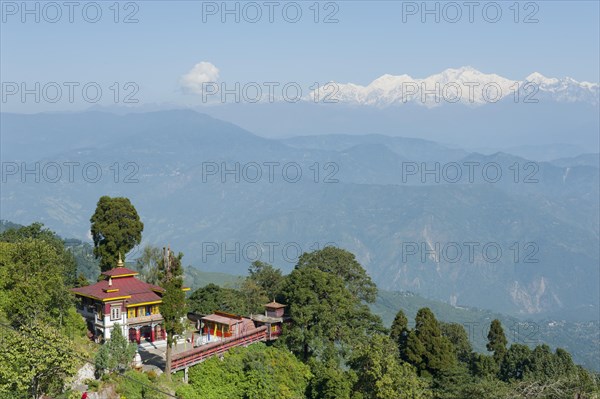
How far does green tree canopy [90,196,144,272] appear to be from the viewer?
53844 mm

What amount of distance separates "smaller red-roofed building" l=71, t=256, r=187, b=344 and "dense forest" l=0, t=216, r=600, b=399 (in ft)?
5.12

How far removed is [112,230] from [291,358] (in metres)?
18.8

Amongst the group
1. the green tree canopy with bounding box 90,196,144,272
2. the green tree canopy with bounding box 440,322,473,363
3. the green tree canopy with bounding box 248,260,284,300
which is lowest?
the green tree canopy with bounding box 440,322,473,363

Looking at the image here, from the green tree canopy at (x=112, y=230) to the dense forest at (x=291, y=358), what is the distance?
309 centimetres

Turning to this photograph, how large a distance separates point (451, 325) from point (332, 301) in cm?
1609

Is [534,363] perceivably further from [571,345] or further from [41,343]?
[571,345]

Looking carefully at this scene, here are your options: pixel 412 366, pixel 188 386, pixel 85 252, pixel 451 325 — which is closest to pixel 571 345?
pixel 85 252

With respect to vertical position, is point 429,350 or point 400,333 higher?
point 400,333

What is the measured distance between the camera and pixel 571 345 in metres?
189

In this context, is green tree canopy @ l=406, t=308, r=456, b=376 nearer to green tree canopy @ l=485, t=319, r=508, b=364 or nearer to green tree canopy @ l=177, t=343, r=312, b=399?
green tree canopy @ l=485, t=319, r=508, b=364

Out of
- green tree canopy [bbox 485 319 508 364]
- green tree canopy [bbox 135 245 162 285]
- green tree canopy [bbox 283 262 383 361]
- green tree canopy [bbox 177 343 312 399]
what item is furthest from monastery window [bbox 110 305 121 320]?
green tree canopy [bbox 485 319 508 364]

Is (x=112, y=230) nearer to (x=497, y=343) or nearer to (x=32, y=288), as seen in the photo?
(x=32, y=288)

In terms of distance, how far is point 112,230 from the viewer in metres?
53.8

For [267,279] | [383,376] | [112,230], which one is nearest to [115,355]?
[383,376]
